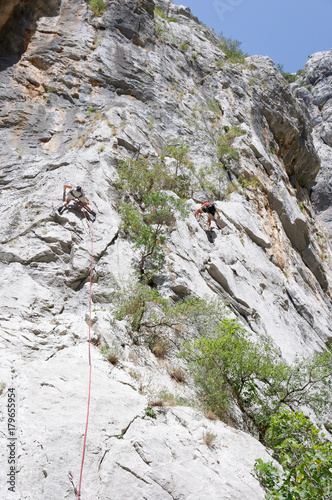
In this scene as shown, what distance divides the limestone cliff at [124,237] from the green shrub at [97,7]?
1.06ft

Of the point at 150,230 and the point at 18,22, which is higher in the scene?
the point at 18,22

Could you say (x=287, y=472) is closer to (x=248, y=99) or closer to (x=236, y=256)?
(x=236, y=256)

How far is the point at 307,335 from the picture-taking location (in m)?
13.2

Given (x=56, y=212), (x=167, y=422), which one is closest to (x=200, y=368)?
(x=167, y=422)

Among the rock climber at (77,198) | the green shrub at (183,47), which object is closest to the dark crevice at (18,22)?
the green shrub at (183,47)

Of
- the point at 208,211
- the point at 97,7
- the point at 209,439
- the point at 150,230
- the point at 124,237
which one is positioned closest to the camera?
the point at 209,439

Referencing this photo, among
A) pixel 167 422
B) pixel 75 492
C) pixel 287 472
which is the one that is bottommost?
pixel 75 492

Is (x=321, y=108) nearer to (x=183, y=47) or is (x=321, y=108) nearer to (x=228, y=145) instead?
(x=183, y=47)

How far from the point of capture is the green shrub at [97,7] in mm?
17969

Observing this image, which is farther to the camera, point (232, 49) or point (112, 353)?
point (232, 49)

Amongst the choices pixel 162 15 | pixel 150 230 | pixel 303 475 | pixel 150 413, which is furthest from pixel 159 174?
pixel 162 15

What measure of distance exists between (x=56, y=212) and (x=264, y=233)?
10318 mm

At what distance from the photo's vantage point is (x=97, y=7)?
1803cm

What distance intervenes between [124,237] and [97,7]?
49.3 feet
